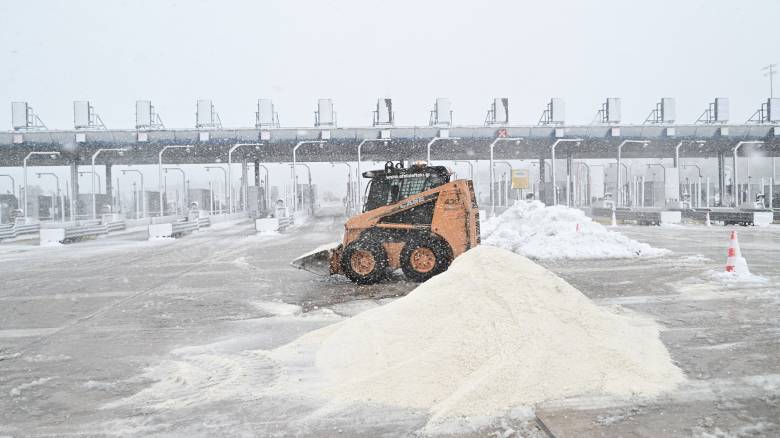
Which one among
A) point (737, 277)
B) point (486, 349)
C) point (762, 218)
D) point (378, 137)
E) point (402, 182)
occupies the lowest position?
point (737, 277)

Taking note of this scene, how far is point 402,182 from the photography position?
37.7ft

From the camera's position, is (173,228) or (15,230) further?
(173,228)

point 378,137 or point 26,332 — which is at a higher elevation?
point 378,137

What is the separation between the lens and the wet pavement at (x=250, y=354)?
13.5 ft

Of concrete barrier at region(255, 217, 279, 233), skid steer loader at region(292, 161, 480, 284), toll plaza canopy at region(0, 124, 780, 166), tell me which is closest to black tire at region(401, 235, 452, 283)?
skid steer loader at region(292, 161, 480, 284)

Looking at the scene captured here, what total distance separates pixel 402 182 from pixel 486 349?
6.78 metres

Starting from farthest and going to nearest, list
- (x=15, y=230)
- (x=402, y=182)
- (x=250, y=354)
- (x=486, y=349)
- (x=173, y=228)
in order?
(x=173, y=228) → (x=15, y=230) → (x=402, y=182) → (x=250, y=354) → (x=486, y=349)

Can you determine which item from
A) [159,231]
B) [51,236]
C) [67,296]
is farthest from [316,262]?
[159,231]

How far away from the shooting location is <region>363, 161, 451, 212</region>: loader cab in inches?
450

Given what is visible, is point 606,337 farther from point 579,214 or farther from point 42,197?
point 42,197

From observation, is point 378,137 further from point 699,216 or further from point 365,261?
point 365,261

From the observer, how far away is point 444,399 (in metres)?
4.43

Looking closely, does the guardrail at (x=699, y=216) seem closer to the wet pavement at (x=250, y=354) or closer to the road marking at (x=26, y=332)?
the wet pavement at (x=250, y=354)

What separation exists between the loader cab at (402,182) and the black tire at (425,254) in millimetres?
1048
